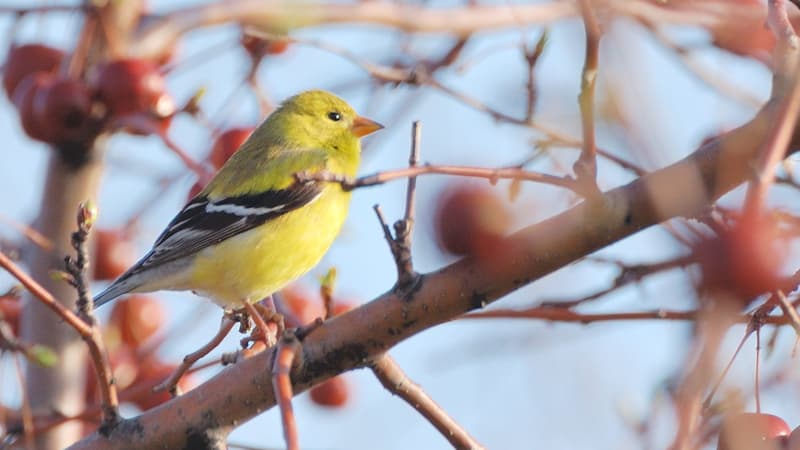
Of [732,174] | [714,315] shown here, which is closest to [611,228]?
→ [732,174]

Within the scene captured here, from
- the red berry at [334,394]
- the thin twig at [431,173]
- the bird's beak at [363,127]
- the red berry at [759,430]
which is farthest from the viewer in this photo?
the bird's beak at [363,127]

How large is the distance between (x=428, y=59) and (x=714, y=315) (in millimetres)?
3434

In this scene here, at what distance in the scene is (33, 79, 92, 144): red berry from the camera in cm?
354

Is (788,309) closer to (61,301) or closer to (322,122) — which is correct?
(61,301)

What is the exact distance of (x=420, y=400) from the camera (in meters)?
2.24

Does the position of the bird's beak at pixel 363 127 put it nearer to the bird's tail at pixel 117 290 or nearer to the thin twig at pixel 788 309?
the bird's tail at pixel 117 290

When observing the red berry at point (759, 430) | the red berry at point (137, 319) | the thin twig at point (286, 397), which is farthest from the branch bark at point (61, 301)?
the red berry at point (759, 430)

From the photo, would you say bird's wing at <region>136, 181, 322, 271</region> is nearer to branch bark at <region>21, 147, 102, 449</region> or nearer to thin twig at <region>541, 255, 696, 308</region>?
branch bark at <region>21, 147, 102, 449</region>

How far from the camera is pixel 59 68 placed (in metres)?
4.16

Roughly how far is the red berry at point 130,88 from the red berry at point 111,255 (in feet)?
2.59

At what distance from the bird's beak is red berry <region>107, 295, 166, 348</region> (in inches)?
43.5

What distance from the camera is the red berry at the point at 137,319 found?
4.28m

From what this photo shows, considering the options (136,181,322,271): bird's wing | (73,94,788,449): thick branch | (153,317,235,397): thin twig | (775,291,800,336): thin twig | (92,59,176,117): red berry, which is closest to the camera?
(775,291,800,336): thin twig

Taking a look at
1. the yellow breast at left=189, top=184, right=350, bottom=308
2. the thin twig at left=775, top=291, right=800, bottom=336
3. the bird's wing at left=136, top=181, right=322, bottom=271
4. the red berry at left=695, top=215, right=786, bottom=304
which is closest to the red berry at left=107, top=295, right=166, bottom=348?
the bird's wing at left=136, top=181, right=322, bottom=271
